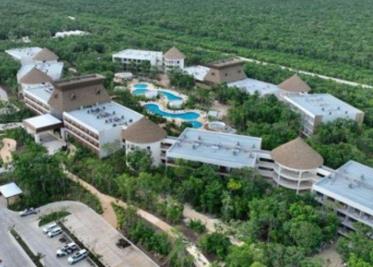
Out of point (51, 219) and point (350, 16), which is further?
point (350, 16)

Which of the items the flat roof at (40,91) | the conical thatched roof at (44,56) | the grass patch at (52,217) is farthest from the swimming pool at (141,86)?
the grass patch at (52,217)

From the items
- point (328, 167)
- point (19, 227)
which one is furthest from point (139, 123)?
point (328, 167)

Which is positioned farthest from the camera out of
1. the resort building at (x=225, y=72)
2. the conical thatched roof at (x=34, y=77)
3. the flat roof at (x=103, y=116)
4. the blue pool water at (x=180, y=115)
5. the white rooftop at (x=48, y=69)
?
the resort building at (x=225, y=72)

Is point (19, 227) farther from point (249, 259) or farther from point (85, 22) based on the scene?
point (85, 22)

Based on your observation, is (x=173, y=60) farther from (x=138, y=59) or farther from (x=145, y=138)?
(x=145, y=138)

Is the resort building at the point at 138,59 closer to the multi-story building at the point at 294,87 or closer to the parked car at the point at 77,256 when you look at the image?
the multi-story building at the point at 294,87

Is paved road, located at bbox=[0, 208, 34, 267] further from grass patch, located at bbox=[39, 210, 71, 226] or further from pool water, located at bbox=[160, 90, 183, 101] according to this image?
pool water, located at bbox=[160, 90, 183, 101]

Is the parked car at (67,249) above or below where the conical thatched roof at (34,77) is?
below
